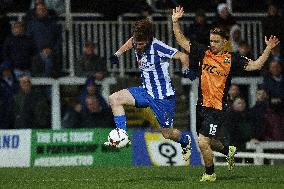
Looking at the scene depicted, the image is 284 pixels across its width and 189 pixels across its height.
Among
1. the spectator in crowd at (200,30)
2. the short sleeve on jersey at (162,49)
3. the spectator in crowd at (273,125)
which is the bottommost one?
the spectator in crowd at (273,125)

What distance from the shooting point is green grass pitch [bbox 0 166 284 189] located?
13742 millimetres

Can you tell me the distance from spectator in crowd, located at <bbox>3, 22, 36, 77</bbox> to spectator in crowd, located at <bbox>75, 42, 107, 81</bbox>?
48.4 inches

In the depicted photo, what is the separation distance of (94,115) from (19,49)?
7.45 ft

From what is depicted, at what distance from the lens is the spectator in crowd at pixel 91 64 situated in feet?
76.6

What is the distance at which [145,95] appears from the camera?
15.5 meters

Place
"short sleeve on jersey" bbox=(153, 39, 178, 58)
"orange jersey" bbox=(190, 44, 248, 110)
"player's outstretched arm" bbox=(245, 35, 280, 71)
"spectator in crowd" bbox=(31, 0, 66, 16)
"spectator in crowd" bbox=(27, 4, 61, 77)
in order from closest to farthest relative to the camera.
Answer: "player's outstretched arm" bbox=(245, 35, 280, 71), "orange jersey" bbox=(190, 44, 248, 110), "short sleeve on jersey" bbox=(153, 39, 178, 58), "spectator in crowd" bbox=(27, 4, 61, 77), "spectator in crowd" bbox=(31, 0, 66, 16)

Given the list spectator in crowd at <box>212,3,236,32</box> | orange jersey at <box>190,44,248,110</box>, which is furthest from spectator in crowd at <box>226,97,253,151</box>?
orange jersey at <box>190,44,248,110</box>

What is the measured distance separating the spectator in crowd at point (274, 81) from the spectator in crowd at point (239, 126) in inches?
65.3

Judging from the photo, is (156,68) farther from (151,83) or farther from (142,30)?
(142,30)

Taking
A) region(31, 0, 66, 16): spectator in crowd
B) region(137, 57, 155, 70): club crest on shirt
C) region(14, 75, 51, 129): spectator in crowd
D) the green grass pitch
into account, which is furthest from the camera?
region(31, 0, 66, 16): spectator in crowd

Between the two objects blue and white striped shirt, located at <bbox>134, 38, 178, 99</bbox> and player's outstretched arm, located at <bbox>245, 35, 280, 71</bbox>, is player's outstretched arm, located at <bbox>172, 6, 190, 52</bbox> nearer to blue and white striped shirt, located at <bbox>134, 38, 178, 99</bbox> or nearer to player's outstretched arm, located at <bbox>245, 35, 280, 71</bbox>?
blue and white striped shirt, located at <bbox>134, 38, 178, 99</bbox>

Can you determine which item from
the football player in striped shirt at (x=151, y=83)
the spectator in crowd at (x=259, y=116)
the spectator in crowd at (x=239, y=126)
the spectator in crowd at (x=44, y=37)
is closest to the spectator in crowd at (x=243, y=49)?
the spectator in crowd at (x=259, y=116)

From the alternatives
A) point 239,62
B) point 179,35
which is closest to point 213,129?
point 239,62

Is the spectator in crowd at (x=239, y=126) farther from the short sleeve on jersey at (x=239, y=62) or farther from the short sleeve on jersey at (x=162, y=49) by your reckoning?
A: the short sleeve on jersey at (x=239, y=62)
